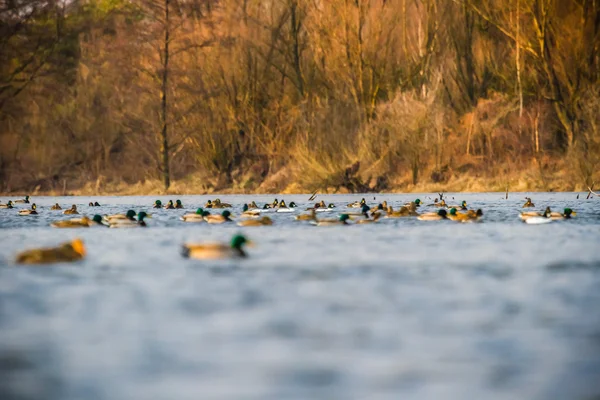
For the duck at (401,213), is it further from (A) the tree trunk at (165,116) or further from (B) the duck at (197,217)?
(A) the tree trunk at (165,116)

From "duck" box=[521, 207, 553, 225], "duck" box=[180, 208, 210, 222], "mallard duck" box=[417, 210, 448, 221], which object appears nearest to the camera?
"duck" box=[521, 207, 553, 225]

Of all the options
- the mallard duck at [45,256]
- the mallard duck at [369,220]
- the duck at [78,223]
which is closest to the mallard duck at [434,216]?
the mallard duck at [369,220]

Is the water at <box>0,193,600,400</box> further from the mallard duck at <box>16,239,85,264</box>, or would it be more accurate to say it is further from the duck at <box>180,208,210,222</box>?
the duck at <box>180,208,210,222</box>

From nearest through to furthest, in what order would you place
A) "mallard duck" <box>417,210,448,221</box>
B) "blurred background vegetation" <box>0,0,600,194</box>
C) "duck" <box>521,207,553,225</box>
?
"duck" <box>521,207,553,225</box> < "mallard duck" <box>417,210,448,221</box> < "blurred background vegetation" <box>0,0,600,194</box>

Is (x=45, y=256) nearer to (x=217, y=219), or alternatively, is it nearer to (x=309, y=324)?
(x=309, y=324)

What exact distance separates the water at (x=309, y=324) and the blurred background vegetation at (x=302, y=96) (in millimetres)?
24913

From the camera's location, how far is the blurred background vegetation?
43.2m

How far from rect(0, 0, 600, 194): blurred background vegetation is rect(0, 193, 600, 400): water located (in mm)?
24913

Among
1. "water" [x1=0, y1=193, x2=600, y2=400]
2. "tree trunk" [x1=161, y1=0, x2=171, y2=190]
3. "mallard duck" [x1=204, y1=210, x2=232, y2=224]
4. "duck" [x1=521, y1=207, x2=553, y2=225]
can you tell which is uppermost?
"tree trunk" [x1=161, y1=0, x2=171, y2=190]

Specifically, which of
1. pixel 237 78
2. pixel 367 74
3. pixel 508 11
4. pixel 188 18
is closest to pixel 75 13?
pixel 188 18

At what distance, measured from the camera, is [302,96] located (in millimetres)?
50375

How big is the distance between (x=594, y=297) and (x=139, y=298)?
534 centimetres

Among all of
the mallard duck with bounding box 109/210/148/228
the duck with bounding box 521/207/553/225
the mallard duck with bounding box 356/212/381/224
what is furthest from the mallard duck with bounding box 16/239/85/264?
the duck with bounding box 521/207/553/225

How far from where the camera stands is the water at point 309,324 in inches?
298
